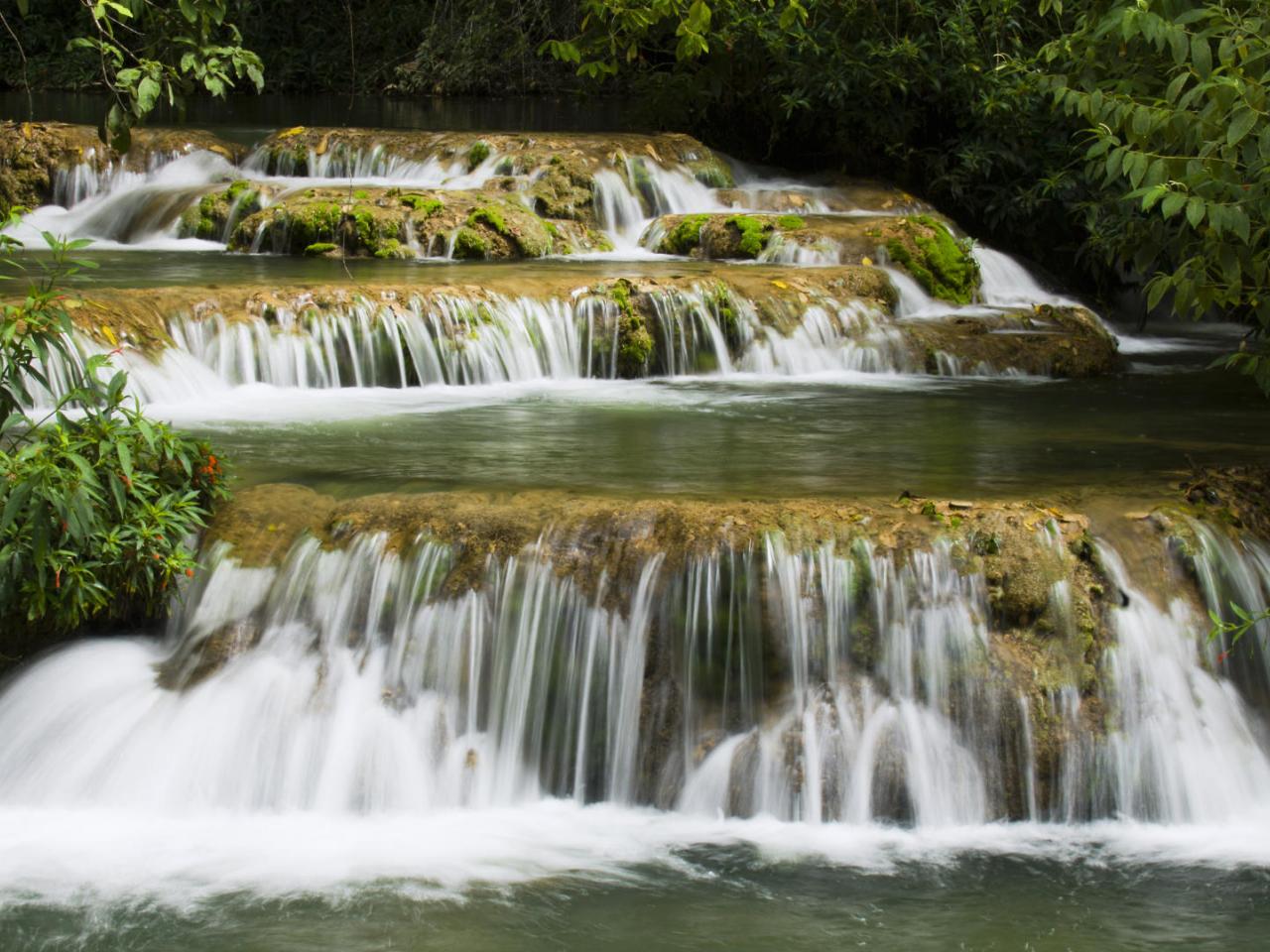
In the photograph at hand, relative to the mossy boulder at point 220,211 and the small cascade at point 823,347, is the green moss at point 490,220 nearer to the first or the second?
the mossy boulder at point 220,211

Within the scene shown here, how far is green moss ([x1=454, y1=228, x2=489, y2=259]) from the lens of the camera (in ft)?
41.2

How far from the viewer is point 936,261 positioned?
12531mm

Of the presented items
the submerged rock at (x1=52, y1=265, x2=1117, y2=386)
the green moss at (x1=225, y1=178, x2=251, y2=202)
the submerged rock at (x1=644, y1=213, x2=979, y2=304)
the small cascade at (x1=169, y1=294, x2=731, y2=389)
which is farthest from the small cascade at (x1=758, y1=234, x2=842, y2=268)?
the green moss at (x1=225, y1=178, x2=251, y2=202)

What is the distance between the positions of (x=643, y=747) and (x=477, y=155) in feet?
32.4

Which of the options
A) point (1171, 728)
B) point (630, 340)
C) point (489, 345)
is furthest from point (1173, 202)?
point (489, 345)

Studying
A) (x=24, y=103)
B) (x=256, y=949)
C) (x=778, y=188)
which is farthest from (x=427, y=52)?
(x=256, y=949)

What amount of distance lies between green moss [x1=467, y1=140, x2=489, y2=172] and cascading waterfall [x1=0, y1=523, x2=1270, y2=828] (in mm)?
9199

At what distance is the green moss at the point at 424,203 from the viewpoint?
12.8 m

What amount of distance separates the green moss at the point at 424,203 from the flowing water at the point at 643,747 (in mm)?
5744

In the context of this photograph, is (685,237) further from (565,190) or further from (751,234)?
(565,190)

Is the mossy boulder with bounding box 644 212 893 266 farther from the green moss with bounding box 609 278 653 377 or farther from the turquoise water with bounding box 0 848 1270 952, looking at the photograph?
the turquoise water with bounding box 0 848 1270 952

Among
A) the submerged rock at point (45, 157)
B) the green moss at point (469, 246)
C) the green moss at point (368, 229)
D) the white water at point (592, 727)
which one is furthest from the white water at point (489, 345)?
the submerged rock at point (45, 157)

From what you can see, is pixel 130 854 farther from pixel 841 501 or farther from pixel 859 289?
pixel 859 289

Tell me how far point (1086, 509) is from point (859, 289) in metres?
5.14
